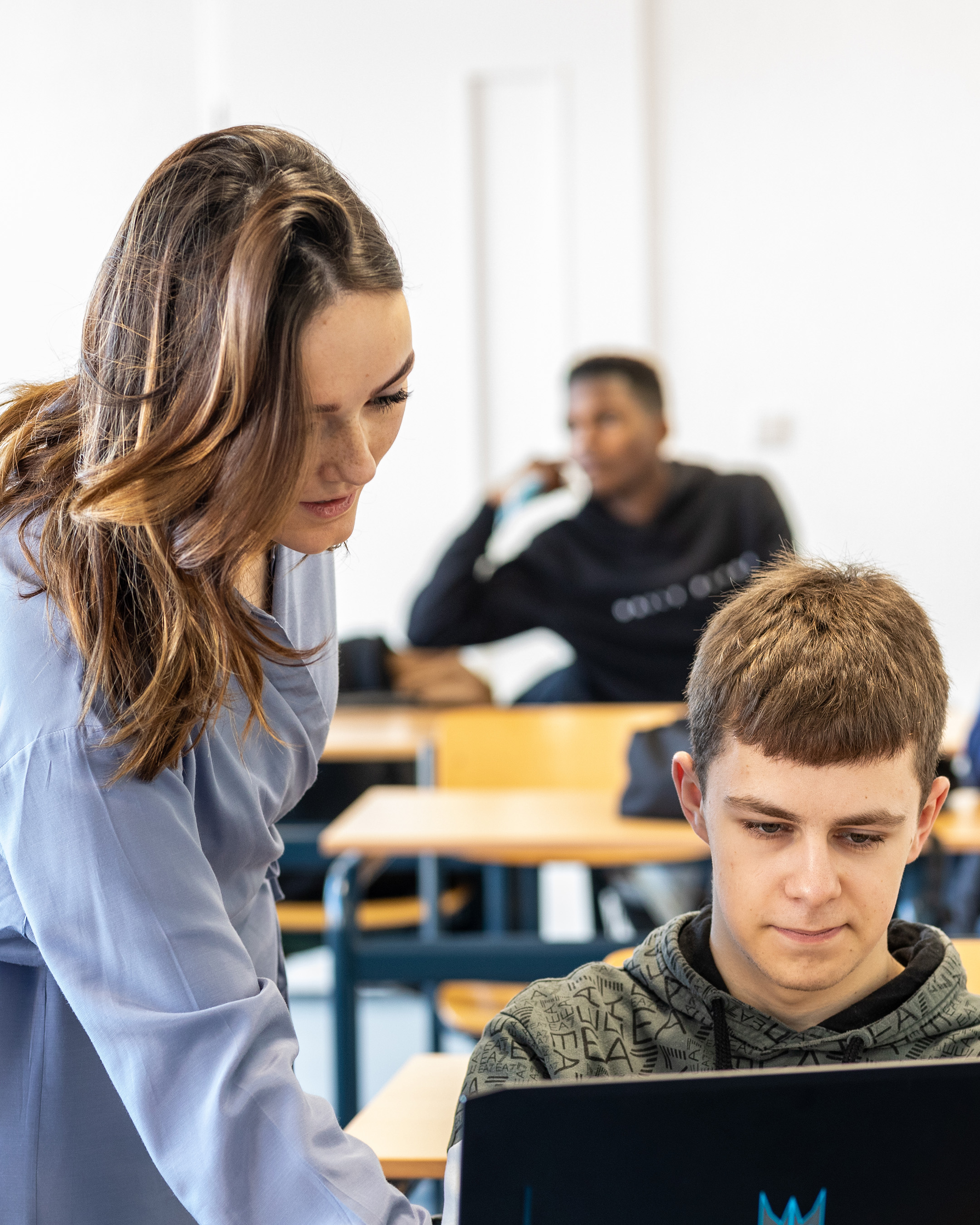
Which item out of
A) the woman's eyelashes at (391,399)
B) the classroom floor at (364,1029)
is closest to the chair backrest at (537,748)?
the classroom floor at (364,1029)

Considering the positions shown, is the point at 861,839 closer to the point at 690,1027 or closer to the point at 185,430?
the point at 690,1027

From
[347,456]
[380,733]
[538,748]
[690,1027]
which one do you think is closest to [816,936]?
[690,1027]

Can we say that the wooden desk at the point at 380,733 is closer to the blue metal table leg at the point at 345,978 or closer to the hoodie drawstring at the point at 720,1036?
the blue metal table leg at the point at 345,978

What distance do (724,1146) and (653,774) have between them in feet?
5.53

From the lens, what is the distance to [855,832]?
95 centimetres

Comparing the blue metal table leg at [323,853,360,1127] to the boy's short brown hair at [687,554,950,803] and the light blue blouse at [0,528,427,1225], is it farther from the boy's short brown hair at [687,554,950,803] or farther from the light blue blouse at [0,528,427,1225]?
the light blue blouse at [0,528,427,1225]

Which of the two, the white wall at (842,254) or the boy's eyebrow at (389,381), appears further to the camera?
the white wall at (842,254)

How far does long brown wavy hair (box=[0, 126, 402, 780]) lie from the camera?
0.74 meters

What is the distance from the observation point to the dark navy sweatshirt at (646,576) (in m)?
3.12

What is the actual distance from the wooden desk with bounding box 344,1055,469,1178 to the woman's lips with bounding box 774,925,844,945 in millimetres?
361

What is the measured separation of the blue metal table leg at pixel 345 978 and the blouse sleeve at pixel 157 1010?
1507 mm

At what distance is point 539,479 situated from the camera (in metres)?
3.44

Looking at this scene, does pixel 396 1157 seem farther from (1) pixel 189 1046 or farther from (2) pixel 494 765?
(2) pixel 494 765

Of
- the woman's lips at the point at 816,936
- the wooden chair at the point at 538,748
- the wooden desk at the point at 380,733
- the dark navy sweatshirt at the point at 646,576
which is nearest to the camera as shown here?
the woman's lips at the point at 816,936
